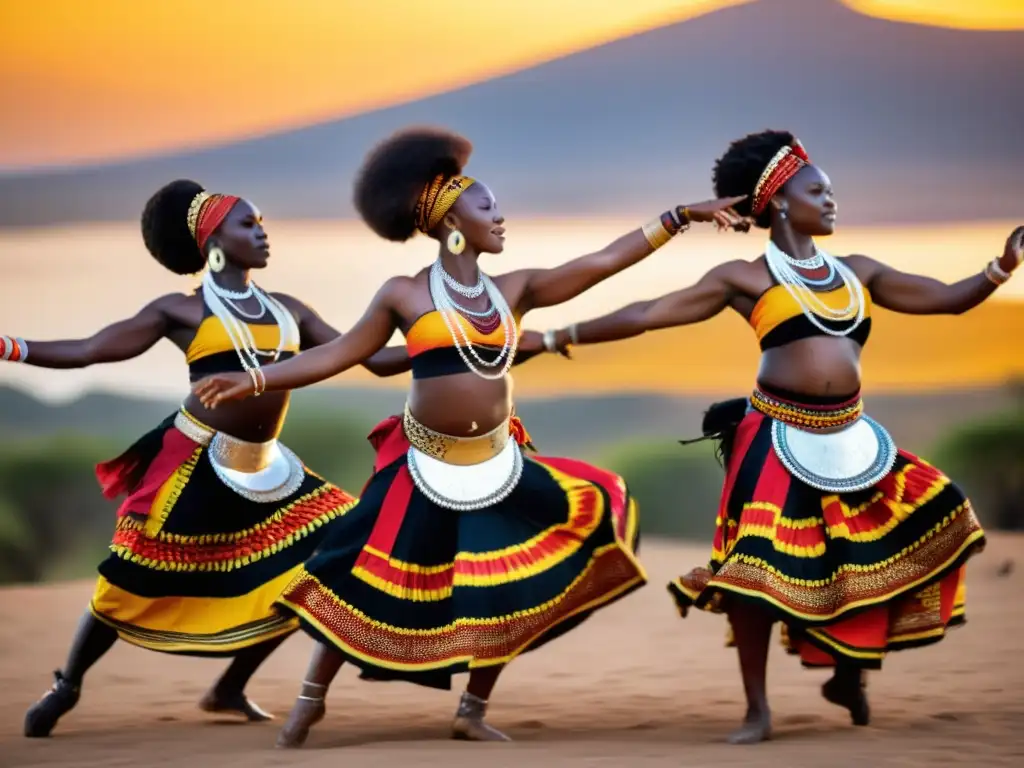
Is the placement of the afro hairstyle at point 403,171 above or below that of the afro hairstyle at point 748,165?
below

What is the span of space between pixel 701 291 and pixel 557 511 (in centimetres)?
101

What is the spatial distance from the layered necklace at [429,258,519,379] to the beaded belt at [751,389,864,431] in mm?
1027

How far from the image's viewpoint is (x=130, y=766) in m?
5.57

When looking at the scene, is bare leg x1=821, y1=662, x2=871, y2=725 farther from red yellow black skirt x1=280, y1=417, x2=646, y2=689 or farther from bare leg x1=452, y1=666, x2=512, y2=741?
bare leg x1=452, y1=666, x2=512, y2=741

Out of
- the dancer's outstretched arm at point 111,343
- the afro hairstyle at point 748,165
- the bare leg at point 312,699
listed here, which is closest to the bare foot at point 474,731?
the bare leg at point 312,699

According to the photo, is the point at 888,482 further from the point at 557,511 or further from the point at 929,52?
the point at 929,52

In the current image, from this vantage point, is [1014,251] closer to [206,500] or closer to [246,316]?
[246,316]

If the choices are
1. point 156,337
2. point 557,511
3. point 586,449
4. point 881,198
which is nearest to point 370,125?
point 586,449

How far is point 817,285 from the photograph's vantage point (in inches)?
239

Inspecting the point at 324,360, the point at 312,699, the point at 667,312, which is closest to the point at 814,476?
the point at 667,312

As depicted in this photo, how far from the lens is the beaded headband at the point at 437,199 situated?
597 cm

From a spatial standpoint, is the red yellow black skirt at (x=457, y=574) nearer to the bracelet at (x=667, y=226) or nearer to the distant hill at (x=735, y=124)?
the bracelet at (x=667, y=226)

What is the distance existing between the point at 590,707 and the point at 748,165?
106 inches

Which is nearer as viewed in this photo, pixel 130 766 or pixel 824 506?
pixel 130 766
